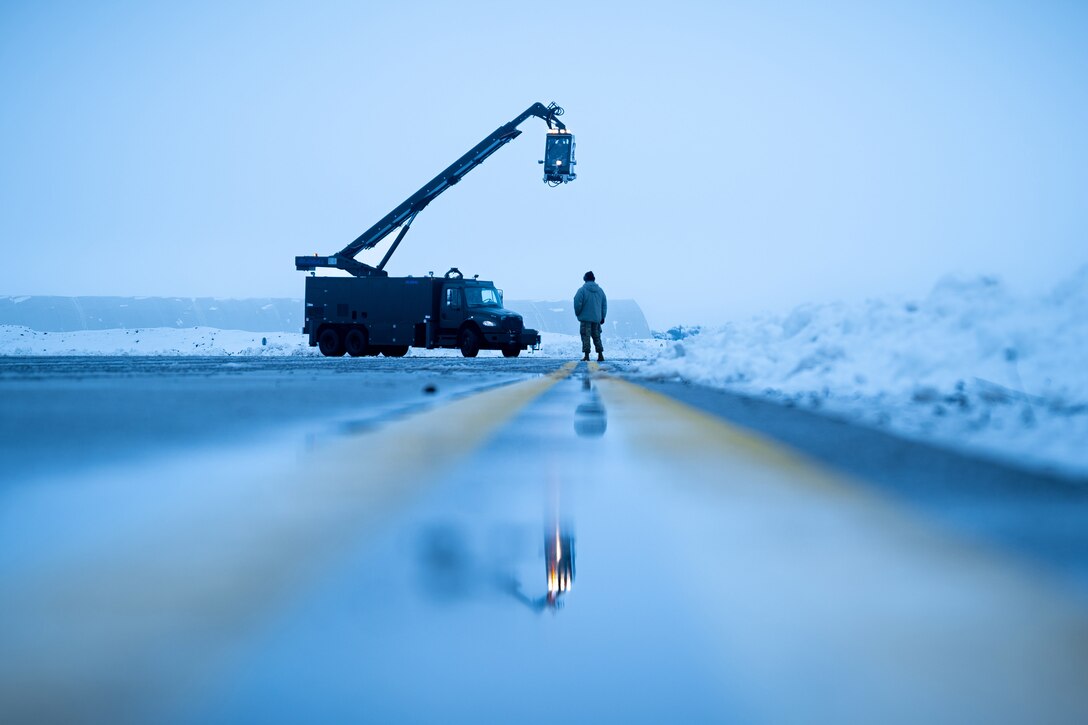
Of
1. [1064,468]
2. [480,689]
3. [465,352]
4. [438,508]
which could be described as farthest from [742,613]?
[465,352]

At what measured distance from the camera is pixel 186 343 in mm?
42094

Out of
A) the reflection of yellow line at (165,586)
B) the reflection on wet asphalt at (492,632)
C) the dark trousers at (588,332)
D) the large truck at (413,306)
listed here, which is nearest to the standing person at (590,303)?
the dark trousers at (588,332)

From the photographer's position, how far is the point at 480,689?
2.12m

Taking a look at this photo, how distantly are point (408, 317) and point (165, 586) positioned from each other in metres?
33.1

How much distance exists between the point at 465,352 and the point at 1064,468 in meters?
29.9

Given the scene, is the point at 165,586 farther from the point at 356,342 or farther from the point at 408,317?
the point at 356,342

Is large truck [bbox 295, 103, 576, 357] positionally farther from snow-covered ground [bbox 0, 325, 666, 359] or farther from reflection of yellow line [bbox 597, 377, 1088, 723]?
reflection of yellow line [bbox 597, 377, 1088, 723]

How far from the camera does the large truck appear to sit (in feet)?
115

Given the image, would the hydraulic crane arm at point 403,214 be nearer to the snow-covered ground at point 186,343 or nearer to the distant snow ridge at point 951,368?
the snow-covered ground at point 186,343

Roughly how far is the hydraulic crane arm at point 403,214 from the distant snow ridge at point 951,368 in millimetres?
22524

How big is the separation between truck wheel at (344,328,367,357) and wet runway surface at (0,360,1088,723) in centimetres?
3174

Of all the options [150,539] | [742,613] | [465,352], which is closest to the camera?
[742,613]

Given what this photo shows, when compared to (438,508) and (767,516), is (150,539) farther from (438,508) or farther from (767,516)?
(767,516)

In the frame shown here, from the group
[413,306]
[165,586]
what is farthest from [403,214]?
[165,586]
